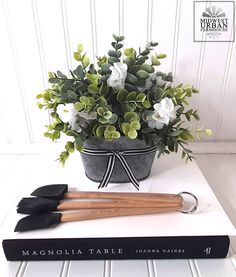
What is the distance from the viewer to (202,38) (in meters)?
0.68

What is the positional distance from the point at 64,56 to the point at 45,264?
1.73 feet

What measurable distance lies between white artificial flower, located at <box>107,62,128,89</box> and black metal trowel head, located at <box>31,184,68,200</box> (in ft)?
0.77

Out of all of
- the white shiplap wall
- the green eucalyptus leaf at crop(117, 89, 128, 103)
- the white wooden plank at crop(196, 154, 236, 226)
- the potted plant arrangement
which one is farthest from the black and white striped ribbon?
the white shiplap wall

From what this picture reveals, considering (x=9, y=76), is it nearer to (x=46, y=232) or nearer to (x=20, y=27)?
(x=20, y=27)

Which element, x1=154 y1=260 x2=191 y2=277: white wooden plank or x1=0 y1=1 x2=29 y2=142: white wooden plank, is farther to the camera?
x1=0 y1=1 x2=29 y2=142: white wooden plank

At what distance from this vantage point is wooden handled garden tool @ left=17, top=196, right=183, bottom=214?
47 cm

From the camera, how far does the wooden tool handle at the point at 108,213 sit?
1.51ft

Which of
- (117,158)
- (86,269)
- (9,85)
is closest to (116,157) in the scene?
(117,158)

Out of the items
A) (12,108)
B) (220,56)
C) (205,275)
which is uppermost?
(220,56)

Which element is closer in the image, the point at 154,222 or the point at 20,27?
the point at 154,222

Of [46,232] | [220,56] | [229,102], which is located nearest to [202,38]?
[220,56]

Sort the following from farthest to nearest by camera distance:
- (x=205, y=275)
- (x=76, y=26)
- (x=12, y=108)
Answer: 1. (x=12, y=108)
2. (x=76, y=26)
3. (x=205, y=275)

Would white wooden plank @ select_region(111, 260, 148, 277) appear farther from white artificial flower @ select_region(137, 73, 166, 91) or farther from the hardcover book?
white artificial flower @ select_region(137, 73, 166, 91)

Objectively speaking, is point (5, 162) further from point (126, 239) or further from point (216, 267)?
point (216, 267)
